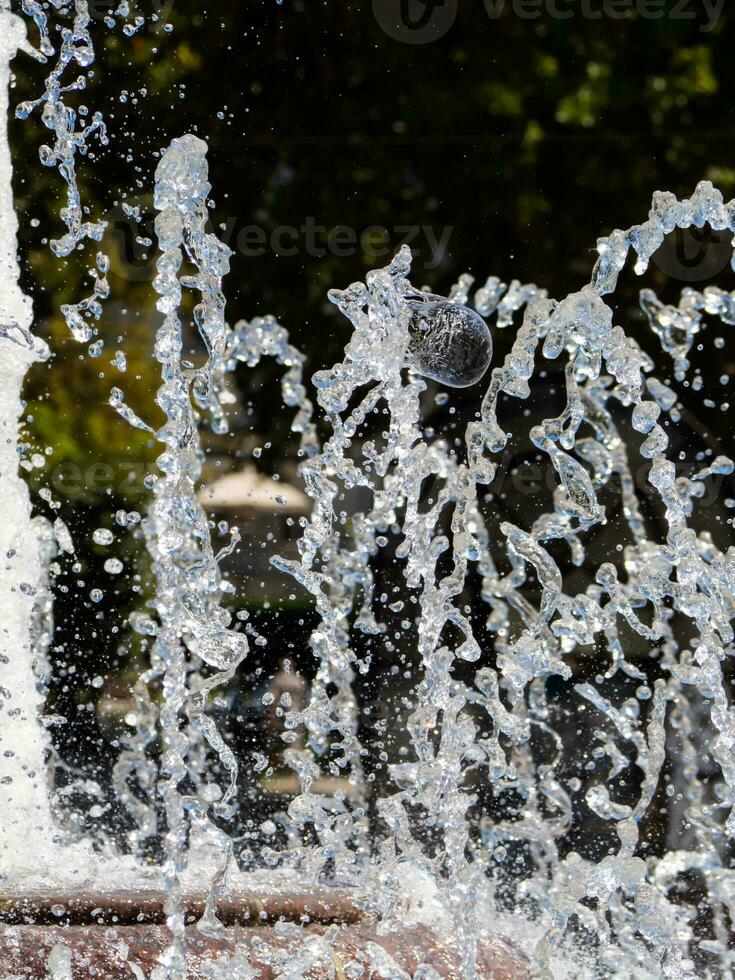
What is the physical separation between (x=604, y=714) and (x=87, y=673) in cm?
279

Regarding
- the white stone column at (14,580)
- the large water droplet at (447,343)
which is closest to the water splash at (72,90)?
the white stone column at (14,580)

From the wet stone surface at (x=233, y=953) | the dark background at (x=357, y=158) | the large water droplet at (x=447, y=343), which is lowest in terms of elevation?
the wet stone surface at (x=233, y=953)

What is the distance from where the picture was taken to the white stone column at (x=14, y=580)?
11.1 ft

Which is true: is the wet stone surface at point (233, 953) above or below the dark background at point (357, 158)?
below

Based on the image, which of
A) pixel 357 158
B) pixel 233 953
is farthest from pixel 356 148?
pixel 233 953

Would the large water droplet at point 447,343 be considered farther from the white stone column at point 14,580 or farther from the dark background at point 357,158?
the dark background at point 357,158

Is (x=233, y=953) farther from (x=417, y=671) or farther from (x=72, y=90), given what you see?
(x=72, y=90)

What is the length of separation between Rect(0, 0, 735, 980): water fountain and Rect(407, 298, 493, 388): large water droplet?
10 millimetres

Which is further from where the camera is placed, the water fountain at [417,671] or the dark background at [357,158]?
the dark background at [357,158]

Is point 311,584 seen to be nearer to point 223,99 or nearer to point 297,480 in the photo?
point 297,480

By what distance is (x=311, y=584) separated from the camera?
13.1 feet

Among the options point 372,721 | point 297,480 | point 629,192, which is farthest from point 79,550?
point 629,192

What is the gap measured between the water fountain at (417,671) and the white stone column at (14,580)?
12 mm

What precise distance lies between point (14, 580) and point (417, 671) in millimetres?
2520
